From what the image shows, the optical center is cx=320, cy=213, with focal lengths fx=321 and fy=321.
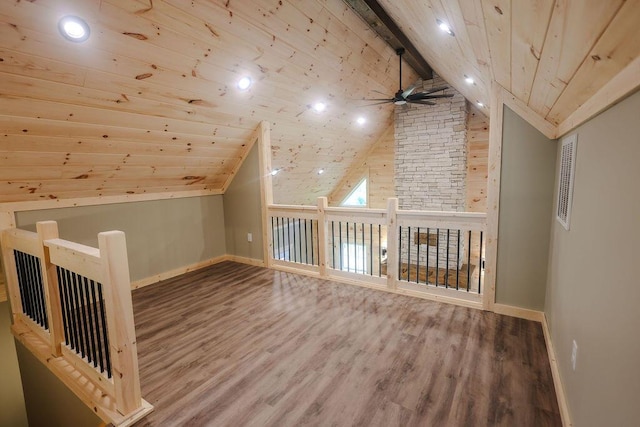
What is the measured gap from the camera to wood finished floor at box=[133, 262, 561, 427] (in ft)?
6.24

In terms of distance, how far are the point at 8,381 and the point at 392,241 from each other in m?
4.54

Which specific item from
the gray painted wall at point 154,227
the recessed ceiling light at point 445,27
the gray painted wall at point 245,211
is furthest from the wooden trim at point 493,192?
the gray painted wall at point 154,227

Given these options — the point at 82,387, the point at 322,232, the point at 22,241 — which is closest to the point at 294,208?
the point at 322,232

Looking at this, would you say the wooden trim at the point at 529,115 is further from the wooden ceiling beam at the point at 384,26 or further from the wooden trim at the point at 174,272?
the wooden trim at the point at 174,272

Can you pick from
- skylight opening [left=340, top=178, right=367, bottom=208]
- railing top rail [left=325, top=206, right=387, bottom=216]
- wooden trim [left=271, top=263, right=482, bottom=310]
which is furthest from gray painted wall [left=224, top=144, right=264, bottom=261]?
skylight opening [left=340, top=178, right=367, bottom=208]

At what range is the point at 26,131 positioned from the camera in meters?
2.54

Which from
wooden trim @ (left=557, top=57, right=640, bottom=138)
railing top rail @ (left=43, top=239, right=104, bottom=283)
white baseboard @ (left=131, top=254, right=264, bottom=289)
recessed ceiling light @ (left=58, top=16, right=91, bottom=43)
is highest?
recessed ceiling light @ (left=58, top=16, right=91, bottom=43)

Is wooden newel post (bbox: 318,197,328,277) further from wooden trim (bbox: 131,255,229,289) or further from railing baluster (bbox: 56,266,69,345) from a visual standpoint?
railing baluster (bbox: 56,266,69,345)

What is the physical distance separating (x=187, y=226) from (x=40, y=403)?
2.40m

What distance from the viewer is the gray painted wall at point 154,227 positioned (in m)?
3.49

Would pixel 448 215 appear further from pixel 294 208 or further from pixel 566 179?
pixel 294 208

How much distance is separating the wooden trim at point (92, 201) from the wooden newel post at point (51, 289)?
3.89 feet

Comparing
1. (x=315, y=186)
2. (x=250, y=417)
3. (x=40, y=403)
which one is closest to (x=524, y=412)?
(x=250, y=417)

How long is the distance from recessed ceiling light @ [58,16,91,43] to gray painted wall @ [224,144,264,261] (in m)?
2.48
